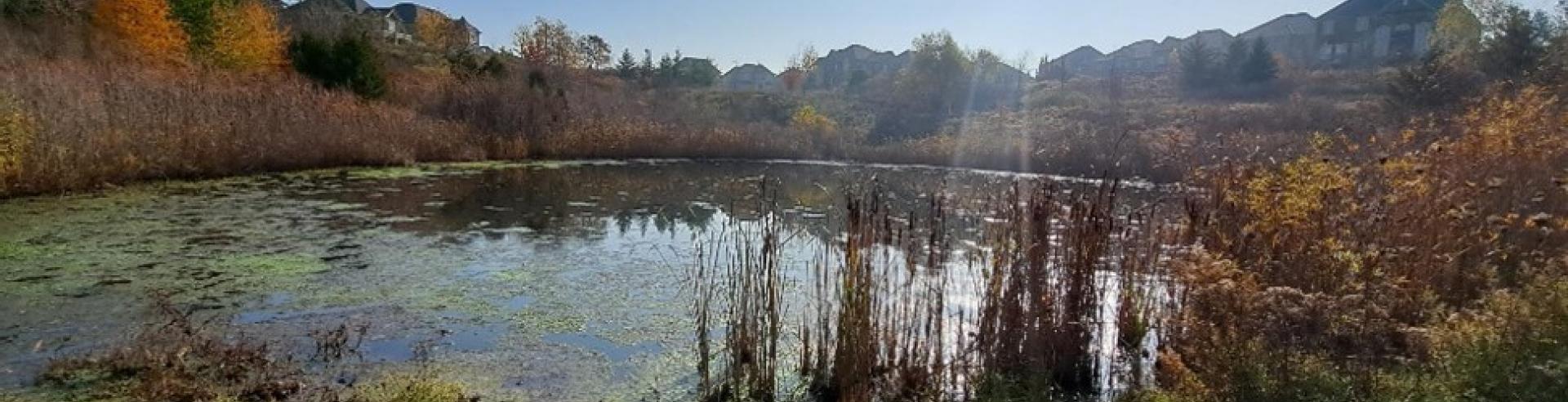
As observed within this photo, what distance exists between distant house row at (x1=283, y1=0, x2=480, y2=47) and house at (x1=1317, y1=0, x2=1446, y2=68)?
41902mm

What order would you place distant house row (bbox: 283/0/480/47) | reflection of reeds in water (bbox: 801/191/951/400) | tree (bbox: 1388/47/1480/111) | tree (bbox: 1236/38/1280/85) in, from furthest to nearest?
1. tree (bbox: 1236/38/1280/85)
2. distant house row (bbox: 283/0/480/47)
3. tree (bbox: 1388/47/1480/111)
4. reflection of reeds in water (bbox: 801/191/951/400)

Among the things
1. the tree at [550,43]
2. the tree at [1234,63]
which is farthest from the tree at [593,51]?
the tree at [1234,63]

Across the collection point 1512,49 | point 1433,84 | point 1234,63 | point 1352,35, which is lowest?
point 1433,84

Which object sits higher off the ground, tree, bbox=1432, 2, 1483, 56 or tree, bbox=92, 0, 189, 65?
tree, bbox=1432, 2, 1483, 56

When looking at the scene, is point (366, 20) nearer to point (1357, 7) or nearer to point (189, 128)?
point (189, 128)

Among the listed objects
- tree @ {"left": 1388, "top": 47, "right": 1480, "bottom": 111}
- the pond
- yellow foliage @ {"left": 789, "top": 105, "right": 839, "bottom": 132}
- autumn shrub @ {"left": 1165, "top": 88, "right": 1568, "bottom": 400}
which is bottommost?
the pond

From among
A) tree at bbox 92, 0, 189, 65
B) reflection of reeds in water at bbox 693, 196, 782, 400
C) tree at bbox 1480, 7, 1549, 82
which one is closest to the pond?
reflection of reeds in water at bbox 693, 196, 782, 400

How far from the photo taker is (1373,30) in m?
42.2

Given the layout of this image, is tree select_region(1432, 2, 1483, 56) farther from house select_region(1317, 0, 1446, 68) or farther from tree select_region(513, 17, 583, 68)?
tree select_region(513, 17, 583, 68)

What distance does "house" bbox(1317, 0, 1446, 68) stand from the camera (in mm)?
39750

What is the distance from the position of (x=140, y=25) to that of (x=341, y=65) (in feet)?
20.5

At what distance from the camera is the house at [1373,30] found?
3975 cm

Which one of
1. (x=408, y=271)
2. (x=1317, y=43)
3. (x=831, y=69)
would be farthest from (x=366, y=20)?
(x=1317, y=43)

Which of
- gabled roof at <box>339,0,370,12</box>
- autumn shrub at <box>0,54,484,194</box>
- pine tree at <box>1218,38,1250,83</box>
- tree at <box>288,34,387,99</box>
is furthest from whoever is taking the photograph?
gabled roof at <box>339,0,370,12</box>
